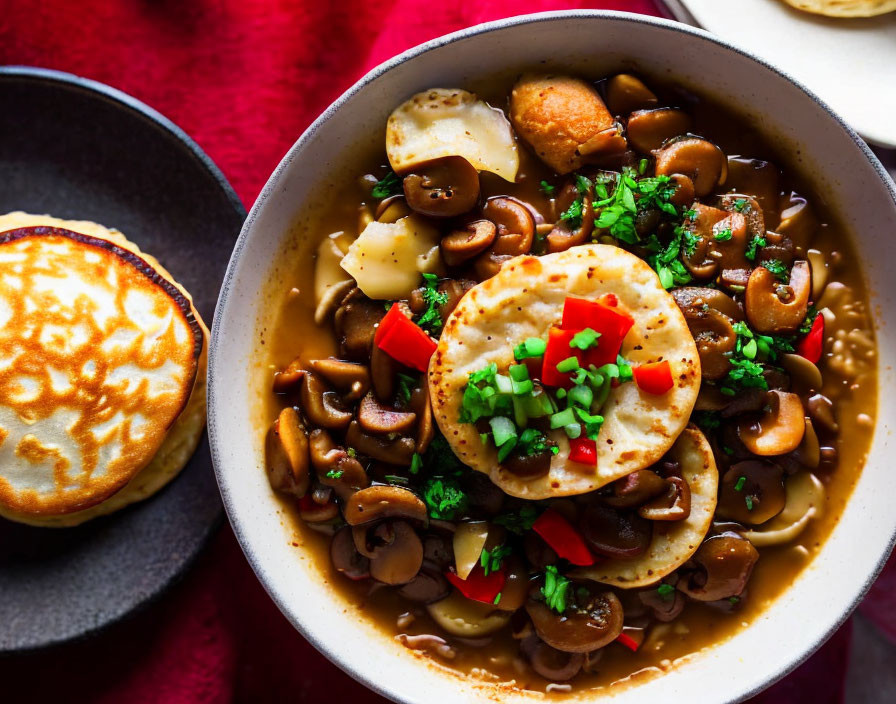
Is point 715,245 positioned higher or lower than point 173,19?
higher

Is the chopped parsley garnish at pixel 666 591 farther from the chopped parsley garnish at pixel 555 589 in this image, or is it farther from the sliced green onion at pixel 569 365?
the sliced green onion at pixel 569 365

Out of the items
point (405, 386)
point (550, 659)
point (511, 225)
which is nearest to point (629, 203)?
point (511, 225)

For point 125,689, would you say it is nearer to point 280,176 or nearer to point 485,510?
point 485,510

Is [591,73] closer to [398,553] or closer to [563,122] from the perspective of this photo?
[563,122]

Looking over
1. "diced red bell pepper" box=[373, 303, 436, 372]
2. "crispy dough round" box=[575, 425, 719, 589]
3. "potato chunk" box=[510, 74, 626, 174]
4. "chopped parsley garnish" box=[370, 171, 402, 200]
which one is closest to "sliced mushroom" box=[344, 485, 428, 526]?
"diced red bell pepper" box=[373, 303, 436, 372]

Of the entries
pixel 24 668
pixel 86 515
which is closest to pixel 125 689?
pixel 24 668

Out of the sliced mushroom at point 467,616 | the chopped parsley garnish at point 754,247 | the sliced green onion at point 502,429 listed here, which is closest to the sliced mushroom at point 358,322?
the sliced green onion at point 502,429
